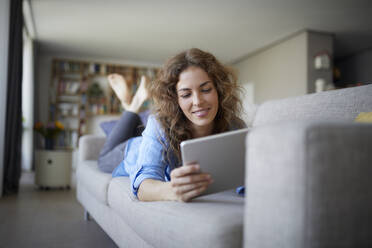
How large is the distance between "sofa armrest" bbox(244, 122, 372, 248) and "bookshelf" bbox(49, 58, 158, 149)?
21.2 feet

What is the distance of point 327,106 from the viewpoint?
1253 mm

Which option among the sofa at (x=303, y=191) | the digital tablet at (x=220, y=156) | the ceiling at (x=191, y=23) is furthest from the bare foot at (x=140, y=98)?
the ceiling at (x=191, y=23)

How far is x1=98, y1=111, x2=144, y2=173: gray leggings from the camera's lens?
198 centimetres

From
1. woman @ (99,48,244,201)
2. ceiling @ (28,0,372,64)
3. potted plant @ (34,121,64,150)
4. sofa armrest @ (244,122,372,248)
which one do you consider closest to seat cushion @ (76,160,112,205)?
woman @ (99,48,244,201)

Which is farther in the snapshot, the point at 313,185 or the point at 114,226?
the point at 114,226

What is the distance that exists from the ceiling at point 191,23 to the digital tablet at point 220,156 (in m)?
3.66

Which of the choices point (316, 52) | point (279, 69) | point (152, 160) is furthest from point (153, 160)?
A: point (279, 69)

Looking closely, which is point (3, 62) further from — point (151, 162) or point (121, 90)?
point (151, 162)

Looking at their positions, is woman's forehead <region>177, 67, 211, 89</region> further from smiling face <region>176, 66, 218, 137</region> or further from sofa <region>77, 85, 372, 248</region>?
sofa <region>77, 85, 372, 248</region>

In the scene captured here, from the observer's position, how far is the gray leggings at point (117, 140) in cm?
198

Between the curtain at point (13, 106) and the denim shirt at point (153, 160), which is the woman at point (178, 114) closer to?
the denim shirt at point (153, 160)

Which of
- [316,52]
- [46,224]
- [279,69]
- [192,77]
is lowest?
[46,224]

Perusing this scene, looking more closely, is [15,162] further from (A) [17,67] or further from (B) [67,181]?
(A) [17,67]

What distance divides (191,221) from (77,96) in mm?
6975
